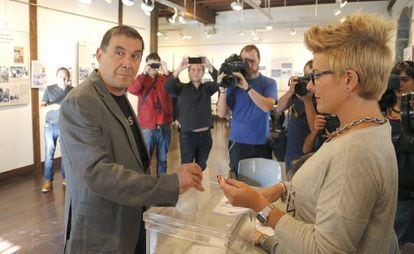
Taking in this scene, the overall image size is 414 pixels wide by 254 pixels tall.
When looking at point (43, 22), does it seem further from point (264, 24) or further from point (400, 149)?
point (264, 24)

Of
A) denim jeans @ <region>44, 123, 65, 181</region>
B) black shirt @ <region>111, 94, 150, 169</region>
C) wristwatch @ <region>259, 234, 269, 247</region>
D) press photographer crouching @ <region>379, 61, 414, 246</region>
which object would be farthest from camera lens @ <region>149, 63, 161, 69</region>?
wristwatch @ <region>259, 234, 269, 247</region>

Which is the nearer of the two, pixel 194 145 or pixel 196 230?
pixel 196 230

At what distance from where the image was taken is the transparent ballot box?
1149mm

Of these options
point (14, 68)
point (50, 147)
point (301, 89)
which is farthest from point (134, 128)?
point (14, 68)

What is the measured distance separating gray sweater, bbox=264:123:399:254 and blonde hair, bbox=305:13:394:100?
4.8 inches

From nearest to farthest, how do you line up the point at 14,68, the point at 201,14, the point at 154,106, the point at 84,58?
the point at 154,106, the point at 14,68, the point at 84,58, the point at 201,14

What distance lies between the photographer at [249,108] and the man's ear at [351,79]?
1.84m

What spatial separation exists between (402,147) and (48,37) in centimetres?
443

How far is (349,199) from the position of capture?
760 millimetres

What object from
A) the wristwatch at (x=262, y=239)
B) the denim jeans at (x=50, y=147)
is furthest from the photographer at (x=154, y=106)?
the wristwatch at (x=262, y=239)

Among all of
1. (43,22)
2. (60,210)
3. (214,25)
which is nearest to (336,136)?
(60,210)

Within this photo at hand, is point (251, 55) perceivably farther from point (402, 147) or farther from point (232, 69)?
point (402, 147)

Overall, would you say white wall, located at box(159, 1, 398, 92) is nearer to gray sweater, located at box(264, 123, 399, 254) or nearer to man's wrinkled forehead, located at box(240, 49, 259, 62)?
man's wrinkled forehead, located at box(240, 49, 259, 62)

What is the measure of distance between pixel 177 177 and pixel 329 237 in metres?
0.61
